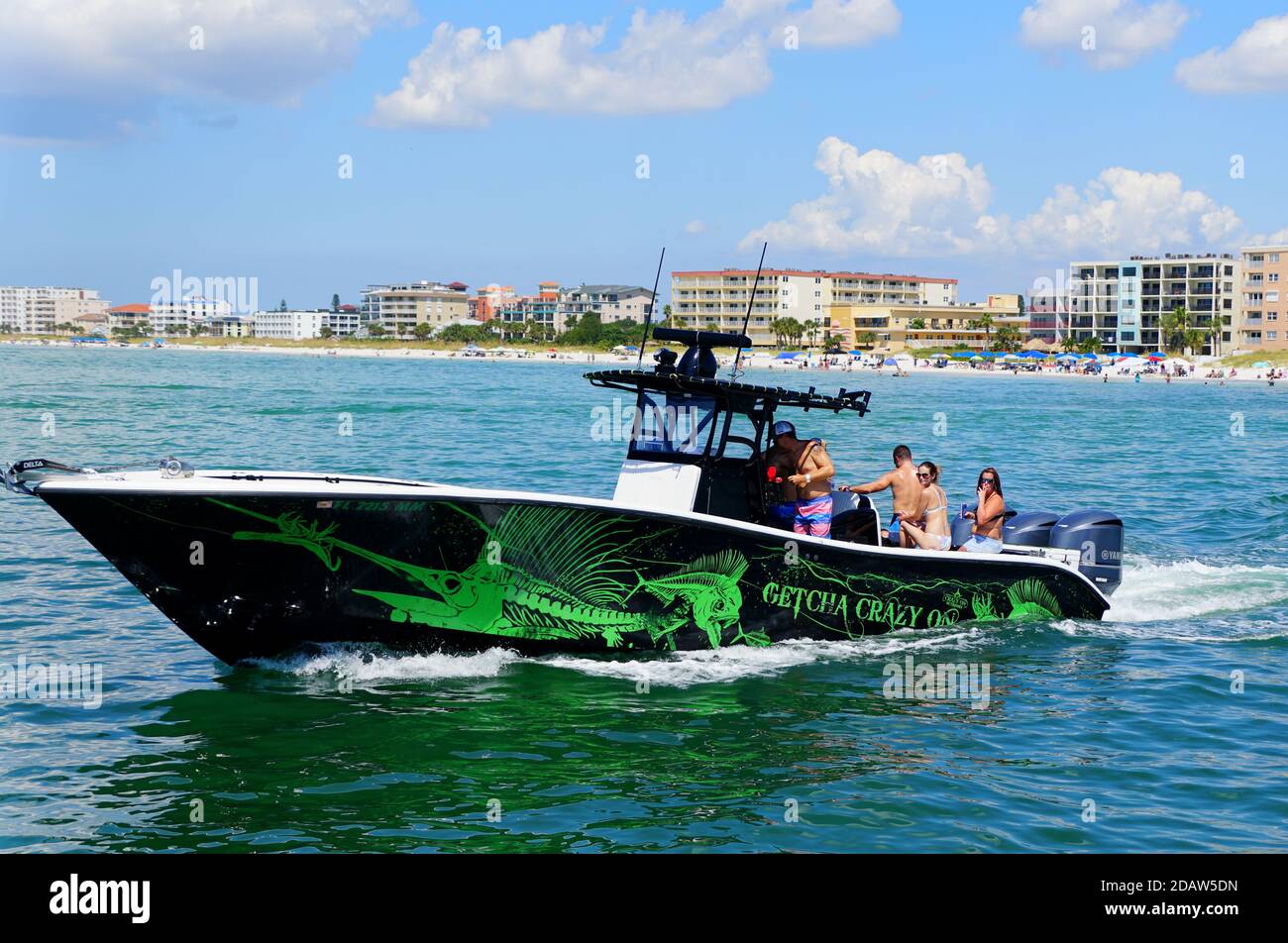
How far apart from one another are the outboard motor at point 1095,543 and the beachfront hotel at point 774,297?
15426 centimetres

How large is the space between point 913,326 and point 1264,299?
43.1 metres

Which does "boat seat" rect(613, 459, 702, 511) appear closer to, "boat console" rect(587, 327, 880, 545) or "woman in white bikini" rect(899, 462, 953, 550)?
"boat console" rect(587, 327, 880, 545)

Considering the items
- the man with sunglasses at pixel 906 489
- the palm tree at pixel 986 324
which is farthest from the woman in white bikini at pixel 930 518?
the palm tree at pixel 986 324

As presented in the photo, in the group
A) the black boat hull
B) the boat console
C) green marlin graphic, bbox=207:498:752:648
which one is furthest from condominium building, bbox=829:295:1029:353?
green marlin graphic, bbox=207:498:752:648

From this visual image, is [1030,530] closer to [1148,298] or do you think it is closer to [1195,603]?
[1195,603]

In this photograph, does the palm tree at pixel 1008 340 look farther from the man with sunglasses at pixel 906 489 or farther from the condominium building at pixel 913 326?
the man with sunglasses at pixel 906 489

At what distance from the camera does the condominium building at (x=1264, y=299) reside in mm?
141375

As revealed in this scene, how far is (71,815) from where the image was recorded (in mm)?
8352

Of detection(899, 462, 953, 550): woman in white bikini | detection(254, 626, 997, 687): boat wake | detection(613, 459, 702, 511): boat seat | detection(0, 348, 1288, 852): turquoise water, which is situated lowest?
detection(0, 348, 1288, 852): turquoise water

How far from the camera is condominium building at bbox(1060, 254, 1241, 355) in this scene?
14638 centimetres

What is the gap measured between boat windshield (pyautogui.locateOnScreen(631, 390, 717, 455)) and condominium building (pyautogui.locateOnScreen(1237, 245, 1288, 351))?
14647 centimetres
